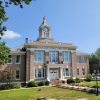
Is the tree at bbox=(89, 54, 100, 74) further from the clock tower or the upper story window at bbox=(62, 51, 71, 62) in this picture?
the clock tower

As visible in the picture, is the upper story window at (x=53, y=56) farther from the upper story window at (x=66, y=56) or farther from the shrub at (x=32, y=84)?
the shrub at (x=32, y=84)

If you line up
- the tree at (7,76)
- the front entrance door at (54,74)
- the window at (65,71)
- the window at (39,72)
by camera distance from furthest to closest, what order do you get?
the window at (65,71), the front entrance door at (54,74), the window at (39,72), the tree at (7,76)

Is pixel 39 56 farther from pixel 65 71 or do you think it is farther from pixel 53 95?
pixel 53 95

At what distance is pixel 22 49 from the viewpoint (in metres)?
52.2

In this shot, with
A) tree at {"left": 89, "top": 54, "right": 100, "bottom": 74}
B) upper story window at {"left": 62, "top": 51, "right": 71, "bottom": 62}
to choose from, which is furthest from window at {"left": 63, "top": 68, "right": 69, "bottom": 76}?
tree at {"left": 89, "top": 54, "right": 100, "bottom": 74}

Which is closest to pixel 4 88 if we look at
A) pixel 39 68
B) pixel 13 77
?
pixel 13 77

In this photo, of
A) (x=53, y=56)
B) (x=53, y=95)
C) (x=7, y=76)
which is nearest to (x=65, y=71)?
(x=53, y=56)

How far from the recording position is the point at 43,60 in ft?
165

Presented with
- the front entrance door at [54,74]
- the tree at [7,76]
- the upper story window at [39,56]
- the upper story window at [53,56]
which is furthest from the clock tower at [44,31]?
the tree at [7,76]

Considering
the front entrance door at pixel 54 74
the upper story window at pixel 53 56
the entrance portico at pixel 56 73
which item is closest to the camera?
the entrance portico at pixel 56 73

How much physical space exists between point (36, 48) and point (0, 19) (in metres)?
34.6

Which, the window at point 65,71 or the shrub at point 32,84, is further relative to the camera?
the window at point 65,71

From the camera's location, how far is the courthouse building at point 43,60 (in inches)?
1930

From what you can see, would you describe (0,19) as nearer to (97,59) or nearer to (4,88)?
(4,88)
